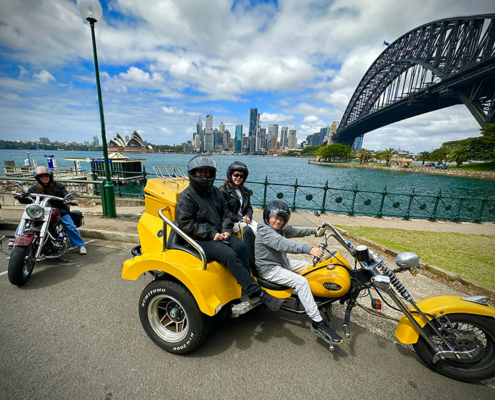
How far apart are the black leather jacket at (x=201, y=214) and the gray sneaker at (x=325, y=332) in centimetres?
136

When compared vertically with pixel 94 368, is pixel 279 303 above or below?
above

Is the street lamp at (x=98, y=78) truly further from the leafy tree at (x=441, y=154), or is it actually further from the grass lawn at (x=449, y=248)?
the leafy tree at (x=441, y=154)

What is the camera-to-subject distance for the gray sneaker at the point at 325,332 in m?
2.20

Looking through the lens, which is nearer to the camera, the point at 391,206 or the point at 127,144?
the point at 391,206

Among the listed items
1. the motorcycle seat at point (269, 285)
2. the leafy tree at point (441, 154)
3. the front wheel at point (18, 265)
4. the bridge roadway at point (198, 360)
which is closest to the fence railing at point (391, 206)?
the motorcycle seat at point (269, 285)

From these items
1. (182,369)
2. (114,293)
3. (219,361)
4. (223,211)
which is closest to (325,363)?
(219,361)

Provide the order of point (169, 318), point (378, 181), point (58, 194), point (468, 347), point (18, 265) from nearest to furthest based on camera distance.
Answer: point (468, 347) → point (169, 318) → point (18, 265) → point (58, 194) → point (378, 181)

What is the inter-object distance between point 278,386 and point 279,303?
0.67 m

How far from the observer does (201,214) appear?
264 cm

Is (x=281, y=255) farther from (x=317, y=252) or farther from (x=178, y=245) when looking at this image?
(x=178, y=245)

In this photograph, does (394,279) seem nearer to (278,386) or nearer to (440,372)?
(440,372)

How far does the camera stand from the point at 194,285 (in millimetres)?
2143

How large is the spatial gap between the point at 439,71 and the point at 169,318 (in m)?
64.5

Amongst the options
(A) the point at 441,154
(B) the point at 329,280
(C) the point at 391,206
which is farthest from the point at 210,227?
(A) the point at 441,154
